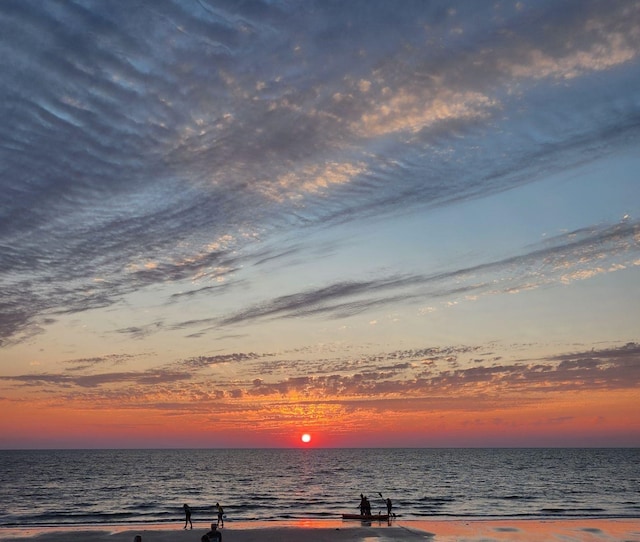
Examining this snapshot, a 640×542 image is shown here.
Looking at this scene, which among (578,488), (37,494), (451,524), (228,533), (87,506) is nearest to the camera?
(228,533)

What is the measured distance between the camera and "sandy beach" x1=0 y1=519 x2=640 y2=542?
41.7 metres

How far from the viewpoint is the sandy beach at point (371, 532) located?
4166cm

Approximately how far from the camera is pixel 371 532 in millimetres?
44406

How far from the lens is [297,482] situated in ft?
361

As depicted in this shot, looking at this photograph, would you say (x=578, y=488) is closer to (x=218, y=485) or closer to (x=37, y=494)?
(x=218, y=485)

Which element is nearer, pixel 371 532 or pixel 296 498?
pixel 371 532

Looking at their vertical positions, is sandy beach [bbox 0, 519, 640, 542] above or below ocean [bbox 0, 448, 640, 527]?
above

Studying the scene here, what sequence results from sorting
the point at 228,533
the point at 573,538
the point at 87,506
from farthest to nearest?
the point at 87,506 → the point at 228,533 → the point at 573,538

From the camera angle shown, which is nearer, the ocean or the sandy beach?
the sandy beach

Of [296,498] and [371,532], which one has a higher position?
[371,532]

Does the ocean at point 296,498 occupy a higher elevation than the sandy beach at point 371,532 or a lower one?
lower

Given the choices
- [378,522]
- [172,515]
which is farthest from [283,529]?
[172,515]

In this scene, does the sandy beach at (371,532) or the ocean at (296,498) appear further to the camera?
the ocean at (296,498)

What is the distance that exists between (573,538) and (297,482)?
75.0 metres
